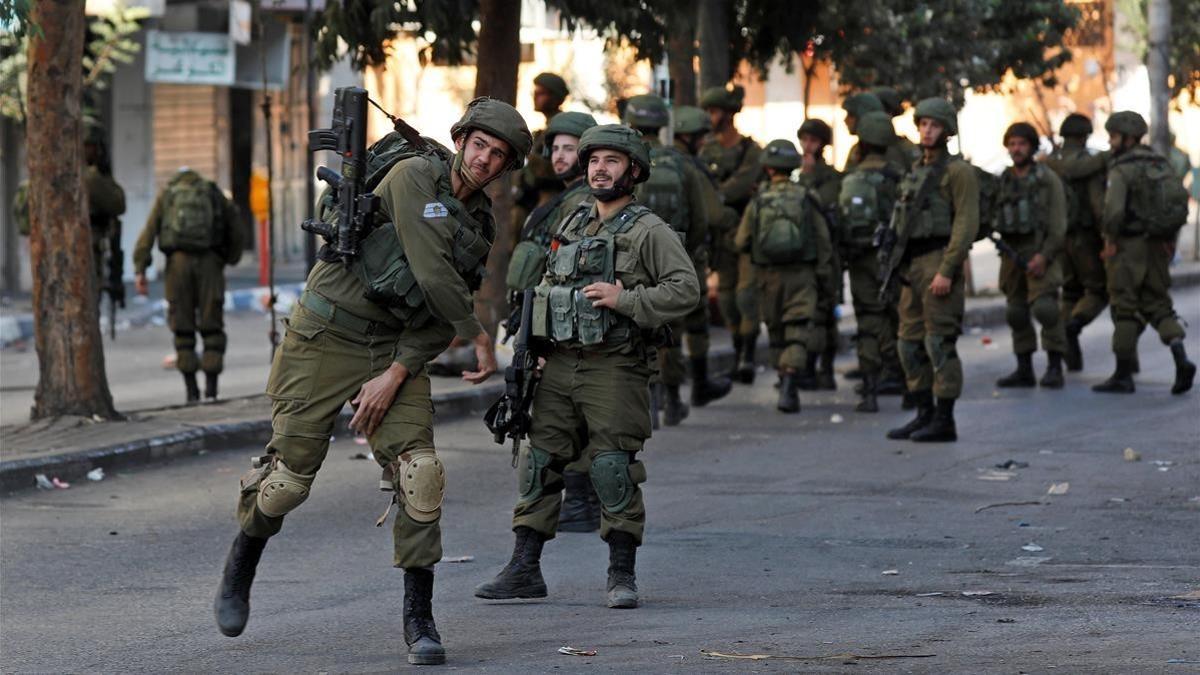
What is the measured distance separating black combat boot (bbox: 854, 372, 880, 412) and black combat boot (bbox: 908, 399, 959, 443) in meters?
1.55

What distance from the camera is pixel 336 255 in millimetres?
6305

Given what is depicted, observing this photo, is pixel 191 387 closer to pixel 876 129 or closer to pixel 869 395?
pixel 869 395

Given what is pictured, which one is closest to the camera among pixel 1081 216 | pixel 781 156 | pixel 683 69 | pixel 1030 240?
pixel 781 156

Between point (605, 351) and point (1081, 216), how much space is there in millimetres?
8670

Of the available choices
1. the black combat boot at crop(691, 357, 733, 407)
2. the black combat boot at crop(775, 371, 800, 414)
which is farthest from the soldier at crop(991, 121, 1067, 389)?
the black combat boot at crop(691, 357, 733, 407)

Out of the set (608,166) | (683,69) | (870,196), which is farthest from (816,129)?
(608,166)

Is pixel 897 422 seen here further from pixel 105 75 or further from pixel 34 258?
pixel 105 75

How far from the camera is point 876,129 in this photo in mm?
13078

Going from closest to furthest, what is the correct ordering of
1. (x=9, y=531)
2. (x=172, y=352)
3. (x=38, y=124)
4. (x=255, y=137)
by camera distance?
(x=9, y=531) → (x=38, y=124) → (x=172, y=352) → (x=255, y=137)

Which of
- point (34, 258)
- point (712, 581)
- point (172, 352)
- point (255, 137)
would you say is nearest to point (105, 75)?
point (255, 137)

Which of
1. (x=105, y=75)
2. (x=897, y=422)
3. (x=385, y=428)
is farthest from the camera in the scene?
(x=105, y=75)

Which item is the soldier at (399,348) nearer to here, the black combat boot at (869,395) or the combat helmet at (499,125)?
the combat helmet at (499,125)

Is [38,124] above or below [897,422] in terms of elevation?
above

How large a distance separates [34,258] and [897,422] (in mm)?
5284
